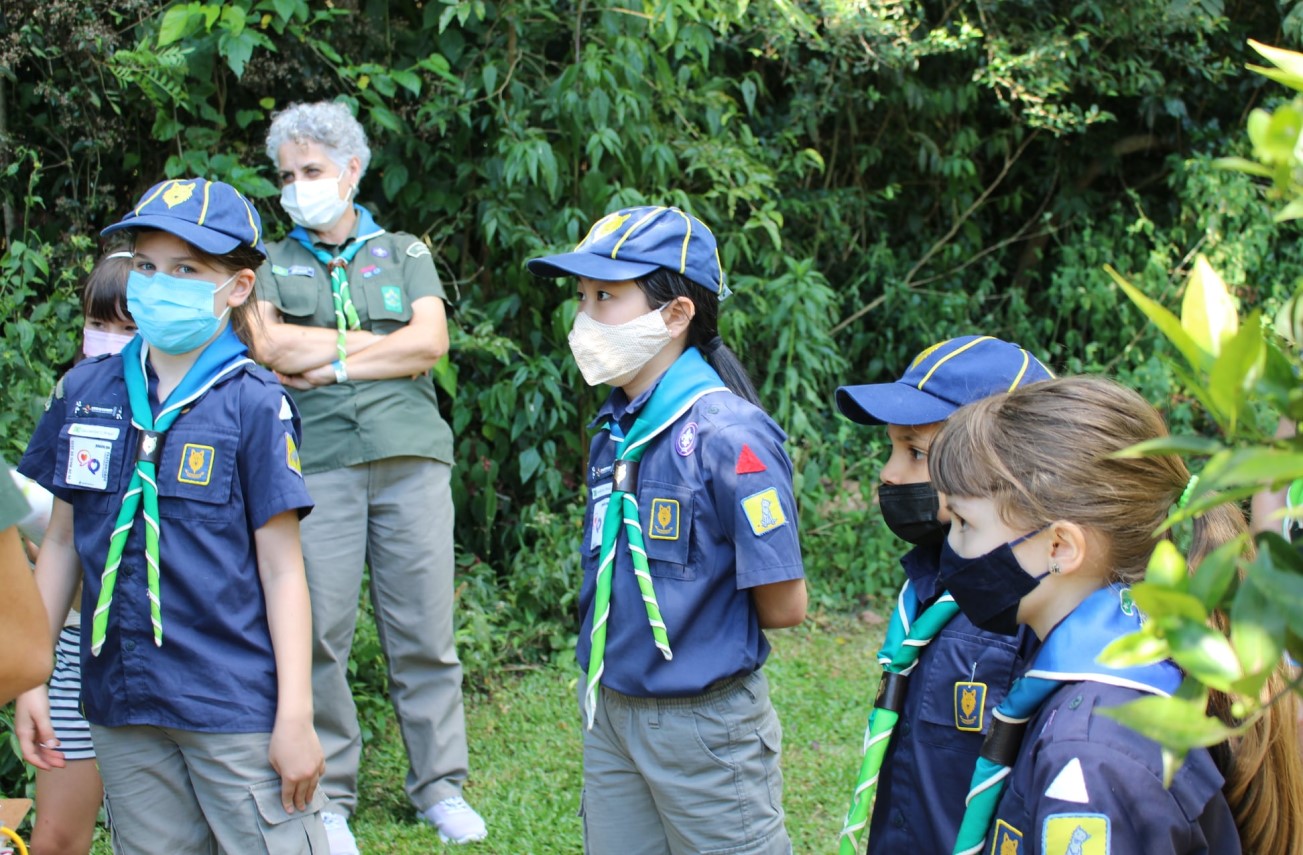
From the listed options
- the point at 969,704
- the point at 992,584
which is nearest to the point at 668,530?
the point at 969,704

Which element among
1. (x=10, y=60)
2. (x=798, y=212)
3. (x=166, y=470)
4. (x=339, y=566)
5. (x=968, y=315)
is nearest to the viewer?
(x=166, y=470)

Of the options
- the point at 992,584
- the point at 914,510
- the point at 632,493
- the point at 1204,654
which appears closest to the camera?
the point at 1204,654

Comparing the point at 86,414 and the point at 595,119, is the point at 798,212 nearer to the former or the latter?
the point at 595,119

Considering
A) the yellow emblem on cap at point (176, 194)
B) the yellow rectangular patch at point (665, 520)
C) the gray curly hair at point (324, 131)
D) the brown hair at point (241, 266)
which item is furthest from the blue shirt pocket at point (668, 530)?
the gray curly hair at point (324, 131)

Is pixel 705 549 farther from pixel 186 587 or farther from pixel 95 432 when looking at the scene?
pixel 95 432

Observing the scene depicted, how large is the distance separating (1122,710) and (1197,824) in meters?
0.97

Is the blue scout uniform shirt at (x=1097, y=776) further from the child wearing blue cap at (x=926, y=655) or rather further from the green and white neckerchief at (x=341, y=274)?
the green and white neckerchief at (x=341, y=274)

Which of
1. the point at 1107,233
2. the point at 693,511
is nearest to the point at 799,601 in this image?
the point at 693,511

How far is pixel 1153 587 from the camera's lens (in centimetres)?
76

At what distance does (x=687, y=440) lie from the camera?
2.53m

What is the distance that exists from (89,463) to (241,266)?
21.5 inches

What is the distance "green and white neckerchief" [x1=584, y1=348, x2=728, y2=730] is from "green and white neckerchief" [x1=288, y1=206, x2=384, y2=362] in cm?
160

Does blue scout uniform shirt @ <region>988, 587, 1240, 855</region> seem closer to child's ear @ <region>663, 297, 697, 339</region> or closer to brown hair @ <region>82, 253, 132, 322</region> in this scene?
child's ear @ <region>663, 297, 697, 339</region>

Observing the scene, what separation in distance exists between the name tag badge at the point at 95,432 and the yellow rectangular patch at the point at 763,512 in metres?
1.30
